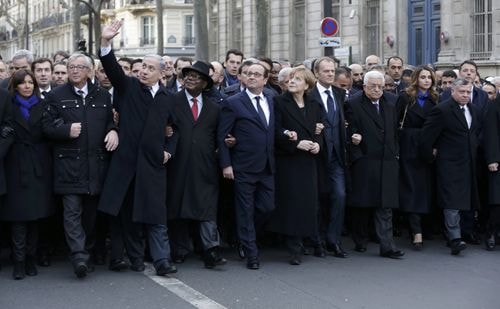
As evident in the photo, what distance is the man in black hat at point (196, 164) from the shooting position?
9.71 m

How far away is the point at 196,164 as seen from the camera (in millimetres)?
9742

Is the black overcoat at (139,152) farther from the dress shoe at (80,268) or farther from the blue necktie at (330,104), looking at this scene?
the blue necktie at (330,104)

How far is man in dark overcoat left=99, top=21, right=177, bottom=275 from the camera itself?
9.35 meters

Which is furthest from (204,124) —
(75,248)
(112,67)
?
(75,248)

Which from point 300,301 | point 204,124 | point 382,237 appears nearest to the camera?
point 300,301

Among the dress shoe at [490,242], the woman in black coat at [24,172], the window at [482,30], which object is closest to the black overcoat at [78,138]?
the woman in black coat at [24,172]

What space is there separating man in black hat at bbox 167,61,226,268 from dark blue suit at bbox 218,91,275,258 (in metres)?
0.16

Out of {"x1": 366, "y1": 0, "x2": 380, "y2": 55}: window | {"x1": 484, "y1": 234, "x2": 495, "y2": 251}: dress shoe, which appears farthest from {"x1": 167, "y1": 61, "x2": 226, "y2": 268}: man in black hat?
{"x1": 366, "y1": 0, "x2": 380, "y2": 55}: window

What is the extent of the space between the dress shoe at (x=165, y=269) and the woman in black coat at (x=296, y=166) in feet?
4.52

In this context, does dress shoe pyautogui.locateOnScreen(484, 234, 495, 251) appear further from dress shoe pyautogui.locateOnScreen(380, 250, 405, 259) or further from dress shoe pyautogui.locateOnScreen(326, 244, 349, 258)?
dress shoe pyautogui.locateOnScreen(326, 244, 349, 258)

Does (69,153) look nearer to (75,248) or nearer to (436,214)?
(75,248)

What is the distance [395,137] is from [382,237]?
1.21 meters

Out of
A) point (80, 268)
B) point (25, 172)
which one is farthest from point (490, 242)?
point (25, 172)

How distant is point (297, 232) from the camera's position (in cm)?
1002
